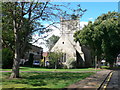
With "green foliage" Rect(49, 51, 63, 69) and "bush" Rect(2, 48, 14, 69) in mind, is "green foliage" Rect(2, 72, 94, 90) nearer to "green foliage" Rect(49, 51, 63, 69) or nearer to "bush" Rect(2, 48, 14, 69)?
"bush" Rect(2, 48, 14, 69)

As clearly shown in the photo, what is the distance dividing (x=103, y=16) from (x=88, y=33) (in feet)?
18.6

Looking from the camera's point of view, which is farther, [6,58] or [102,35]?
[102,35]

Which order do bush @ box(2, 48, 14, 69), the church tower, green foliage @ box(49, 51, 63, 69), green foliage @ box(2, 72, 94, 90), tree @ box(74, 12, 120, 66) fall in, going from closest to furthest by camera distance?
green foliage @ box(2, 72, 94, 90) → tree @ box(74, 12, 120, 66) → bush @ box(2, 48, 14, 69) → green foliage @ box(49, 51, 63, 69) → the church tower

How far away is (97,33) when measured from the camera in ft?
96.9

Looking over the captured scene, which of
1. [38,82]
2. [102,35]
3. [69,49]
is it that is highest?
[102,35]

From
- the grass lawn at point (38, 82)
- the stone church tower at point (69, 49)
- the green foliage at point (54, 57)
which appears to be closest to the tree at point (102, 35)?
the stone church tower at point (69, 49)

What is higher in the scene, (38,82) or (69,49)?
(69,49)

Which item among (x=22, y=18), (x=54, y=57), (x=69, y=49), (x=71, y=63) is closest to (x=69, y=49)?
(x=69, y=49)

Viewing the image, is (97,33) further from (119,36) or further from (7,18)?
(7,18)

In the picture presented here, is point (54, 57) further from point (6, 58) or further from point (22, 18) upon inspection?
point (22, 18)

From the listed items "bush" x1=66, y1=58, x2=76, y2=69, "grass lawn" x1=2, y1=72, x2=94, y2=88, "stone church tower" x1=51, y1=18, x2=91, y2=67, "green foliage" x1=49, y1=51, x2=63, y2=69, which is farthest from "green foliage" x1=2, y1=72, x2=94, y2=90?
"bush" x1=66, y1=58, x2=76, y2=69

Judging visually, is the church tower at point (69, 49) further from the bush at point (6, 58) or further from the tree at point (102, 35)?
the bush at point (6, 58)

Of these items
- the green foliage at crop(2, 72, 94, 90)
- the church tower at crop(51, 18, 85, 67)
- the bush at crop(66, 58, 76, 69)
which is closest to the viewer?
the green foliage at crop(2, 72, 94, 90)

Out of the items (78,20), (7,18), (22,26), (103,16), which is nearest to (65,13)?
(78,20)
